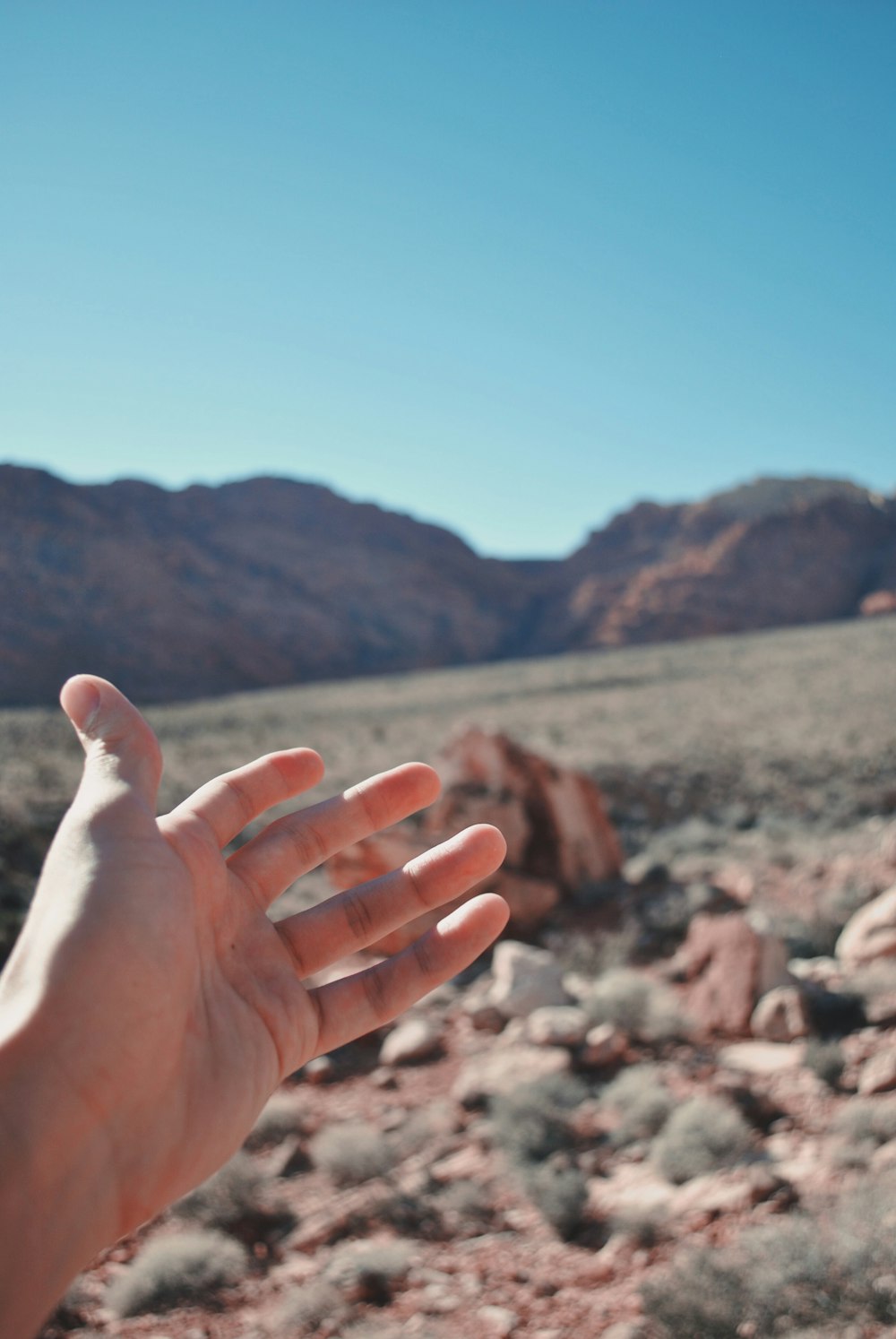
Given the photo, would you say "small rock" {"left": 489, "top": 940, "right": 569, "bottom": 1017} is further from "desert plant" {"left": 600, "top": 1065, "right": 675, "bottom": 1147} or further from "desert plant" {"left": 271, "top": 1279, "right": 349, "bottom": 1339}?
"desert plant" {"left": 271, "top": 1279, "right": 349, "bottom": 1339}

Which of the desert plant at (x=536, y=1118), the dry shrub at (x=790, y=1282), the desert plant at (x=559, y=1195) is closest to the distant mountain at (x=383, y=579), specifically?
the desert plant at (x=536, y=1118)

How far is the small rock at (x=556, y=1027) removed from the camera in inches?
226

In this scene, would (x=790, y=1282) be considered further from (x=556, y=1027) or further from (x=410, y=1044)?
(x=410, y=1044)

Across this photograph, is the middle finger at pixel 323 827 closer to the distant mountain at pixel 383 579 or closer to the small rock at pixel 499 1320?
the small rock at pixel 499 1320

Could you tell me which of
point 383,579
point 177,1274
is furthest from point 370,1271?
point 383,579

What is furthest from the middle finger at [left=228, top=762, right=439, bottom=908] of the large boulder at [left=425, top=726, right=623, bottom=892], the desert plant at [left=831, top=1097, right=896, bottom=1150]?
the large boulder at [left=425, top=726, right=623, bottom=892]

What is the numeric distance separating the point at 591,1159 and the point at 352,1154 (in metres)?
1.32

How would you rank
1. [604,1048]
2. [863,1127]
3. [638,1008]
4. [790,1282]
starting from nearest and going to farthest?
1. [790,1282]
2. [863,1127]
3. [604,1048]
4. [638,1008]

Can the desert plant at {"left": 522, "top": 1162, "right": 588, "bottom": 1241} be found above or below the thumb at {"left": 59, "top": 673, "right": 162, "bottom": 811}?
below

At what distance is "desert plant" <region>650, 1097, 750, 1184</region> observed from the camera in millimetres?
4090

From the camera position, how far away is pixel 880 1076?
14.5ft

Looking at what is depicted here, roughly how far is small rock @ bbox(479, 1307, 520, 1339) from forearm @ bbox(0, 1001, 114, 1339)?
2.27 metres

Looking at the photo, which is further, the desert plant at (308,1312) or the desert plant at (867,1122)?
the desert plant at (867,1122)

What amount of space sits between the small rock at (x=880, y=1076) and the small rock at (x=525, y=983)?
244cm
